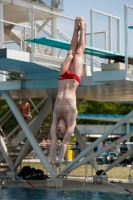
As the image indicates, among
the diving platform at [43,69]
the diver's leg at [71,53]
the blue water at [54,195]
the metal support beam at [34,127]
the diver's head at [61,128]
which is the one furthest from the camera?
the metal support beam at [34,127]

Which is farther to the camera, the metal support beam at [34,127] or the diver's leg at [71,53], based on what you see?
the metal support beam at [34,127]

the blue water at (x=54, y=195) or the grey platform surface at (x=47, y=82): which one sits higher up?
the grey platform surface at (x=47, y=82)

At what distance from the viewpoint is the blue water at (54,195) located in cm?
2503

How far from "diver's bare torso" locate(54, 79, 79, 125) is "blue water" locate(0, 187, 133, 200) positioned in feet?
21.2

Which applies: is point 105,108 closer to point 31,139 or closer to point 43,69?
point 31,139

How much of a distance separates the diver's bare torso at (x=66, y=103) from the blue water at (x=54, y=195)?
645 cm

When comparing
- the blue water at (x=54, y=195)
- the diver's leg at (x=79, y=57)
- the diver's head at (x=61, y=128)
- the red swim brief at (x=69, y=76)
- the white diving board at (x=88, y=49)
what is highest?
the white diving board at (x=88, y=49)

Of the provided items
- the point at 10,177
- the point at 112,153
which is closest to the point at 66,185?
the point at 10,177

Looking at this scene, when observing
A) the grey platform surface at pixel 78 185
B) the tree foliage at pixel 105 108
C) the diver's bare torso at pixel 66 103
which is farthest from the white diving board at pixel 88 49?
the tree foliage at pixel 105 108

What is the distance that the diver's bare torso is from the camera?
18844 millimetres

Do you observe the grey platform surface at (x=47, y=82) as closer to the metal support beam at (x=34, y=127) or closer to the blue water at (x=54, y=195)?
the metal support beam at (x=34, y=127)

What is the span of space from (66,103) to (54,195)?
7.81 meters

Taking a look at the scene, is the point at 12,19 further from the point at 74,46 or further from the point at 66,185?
the point at 74,46

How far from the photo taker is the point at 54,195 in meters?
25.8
